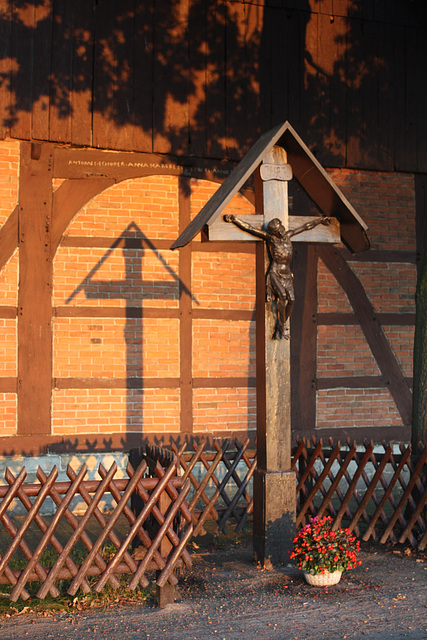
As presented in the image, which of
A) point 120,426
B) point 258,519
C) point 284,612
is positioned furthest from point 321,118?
point 284,612

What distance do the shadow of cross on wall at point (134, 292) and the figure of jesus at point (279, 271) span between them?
3238mm

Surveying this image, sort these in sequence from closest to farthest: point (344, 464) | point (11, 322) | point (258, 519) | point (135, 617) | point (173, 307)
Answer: point (135, 617), point (258, 519), point (344, 464), point (11, 322), point (173, 307)

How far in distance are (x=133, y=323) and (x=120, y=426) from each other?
129 centimetres

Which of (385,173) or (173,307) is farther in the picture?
(385,173)

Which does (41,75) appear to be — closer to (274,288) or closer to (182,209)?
(182,209)

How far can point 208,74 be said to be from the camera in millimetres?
8891

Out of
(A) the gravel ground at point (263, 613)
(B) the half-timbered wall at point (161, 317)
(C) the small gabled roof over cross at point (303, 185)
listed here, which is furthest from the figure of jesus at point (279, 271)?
(B) the half-timbered wall at point (161, 317)

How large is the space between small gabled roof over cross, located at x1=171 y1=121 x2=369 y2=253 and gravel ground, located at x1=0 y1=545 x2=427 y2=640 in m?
2.65

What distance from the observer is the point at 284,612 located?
4.46 meters

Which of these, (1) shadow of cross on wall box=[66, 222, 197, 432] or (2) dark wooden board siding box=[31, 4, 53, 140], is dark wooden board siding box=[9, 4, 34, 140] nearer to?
(2) dark wooden board siding box=[31, 4, 53, 140]

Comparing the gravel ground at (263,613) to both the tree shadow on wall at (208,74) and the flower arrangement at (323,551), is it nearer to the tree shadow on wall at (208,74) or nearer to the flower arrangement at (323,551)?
the flower arrangement at (323,551)

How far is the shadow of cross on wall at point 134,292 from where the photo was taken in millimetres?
8352

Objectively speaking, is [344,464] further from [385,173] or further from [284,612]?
[385,173]

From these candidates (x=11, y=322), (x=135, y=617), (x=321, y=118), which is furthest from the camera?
(x=321, y=118)
